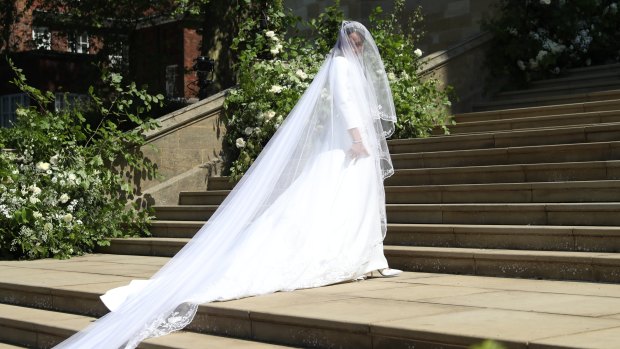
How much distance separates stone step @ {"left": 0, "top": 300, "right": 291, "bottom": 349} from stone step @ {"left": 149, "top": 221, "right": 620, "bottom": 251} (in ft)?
9.47

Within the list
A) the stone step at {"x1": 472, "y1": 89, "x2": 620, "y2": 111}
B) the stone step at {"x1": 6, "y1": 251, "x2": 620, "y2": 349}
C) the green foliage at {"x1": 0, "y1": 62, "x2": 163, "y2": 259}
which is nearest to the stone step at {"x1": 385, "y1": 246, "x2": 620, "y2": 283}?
the stone step at {"x1": 6, "y1": 251, "x2": 620, "y2": 349}

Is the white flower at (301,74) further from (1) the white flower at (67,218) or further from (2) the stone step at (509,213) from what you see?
(1) the white flower at (67,218)

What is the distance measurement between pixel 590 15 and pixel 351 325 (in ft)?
34.8

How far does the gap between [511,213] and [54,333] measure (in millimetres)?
4086

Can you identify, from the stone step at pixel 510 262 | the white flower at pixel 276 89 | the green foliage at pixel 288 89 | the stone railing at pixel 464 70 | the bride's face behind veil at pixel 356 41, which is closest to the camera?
the stone step at pixel 510 262

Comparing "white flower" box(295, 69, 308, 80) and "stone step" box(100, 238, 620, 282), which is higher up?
"white flower" box(295, 69, 308, 80)

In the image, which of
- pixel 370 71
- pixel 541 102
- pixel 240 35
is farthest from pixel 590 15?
pixel 370 71

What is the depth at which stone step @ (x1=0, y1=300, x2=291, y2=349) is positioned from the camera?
20.2ft

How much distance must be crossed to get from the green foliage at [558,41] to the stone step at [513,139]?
3839mm

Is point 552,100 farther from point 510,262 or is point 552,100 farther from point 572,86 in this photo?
point 510,262

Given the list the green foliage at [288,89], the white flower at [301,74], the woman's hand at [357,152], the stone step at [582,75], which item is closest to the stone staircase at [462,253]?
the green foliage at [288,89]

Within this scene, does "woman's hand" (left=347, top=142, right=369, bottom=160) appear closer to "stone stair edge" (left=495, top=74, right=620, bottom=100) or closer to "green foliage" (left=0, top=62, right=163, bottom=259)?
"green foliage" (left=0, top=62, right=163, bottom=259)

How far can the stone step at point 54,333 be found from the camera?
614 centimetres

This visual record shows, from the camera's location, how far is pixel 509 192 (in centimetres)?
903
